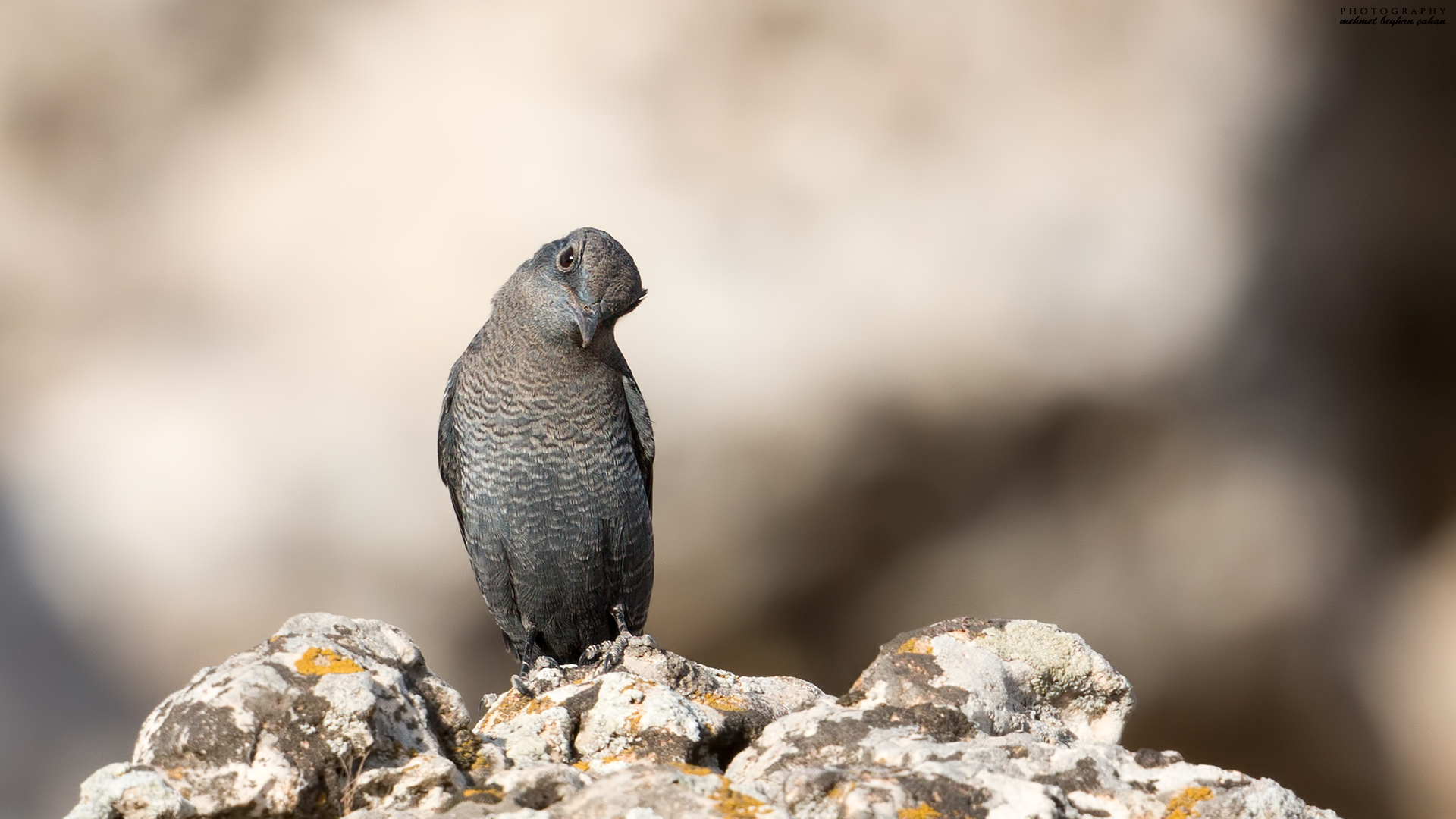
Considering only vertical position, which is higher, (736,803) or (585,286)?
(585,286)

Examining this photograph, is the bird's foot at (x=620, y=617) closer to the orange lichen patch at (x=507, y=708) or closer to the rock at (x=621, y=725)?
the orange lichen patch at (x=507, y=708)

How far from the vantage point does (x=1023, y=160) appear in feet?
34.5

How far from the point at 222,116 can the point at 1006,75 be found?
6.70m

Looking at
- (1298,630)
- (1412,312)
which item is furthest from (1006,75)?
(1298,630)

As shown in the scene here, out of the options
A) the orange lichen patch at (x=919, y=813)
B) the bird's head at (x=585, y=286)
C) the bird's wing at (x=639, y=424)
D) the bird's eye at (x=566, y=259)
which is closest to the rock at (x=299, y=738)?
the orange lichen patch at (x=919, y=813)

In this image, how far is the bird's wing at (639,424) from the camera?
7281mm

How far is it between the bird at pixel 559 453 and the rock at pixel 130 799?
3.16 m

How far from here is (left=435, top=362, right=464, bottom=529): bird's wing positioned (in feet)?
24.3

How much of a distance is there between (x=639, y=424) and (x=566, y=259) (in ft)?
3.80

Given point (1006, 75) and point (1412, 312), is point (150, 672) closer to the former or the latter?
point (1006, 75)

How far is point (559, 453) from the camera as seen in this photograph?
6.82m

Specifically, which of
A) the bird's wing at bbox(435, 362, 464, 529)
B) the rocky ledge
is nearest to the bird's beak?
the bird's wing at bbox(435, 362, 464, 529)

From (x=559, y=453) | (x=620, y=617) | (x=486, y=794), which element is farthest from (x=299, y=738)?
(x=620, y=617)

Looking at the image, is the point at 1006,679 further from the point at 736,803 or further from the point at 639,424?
the point at 639,424
